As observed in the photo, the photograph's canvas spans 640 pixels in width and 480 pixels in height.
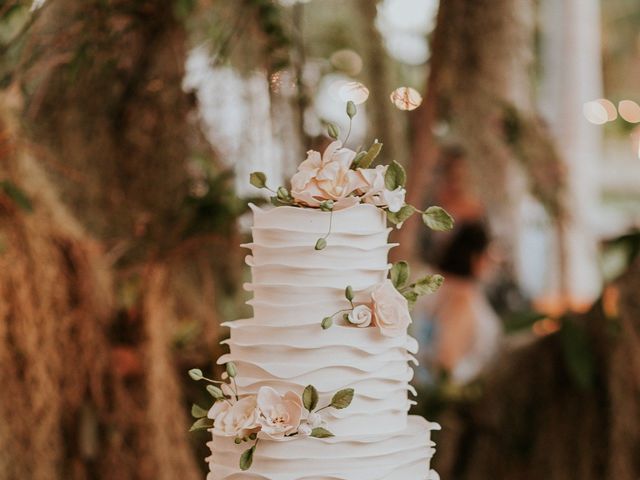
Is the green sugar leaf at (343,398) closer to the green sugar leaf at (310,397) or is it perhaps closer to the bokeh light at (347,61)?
the green sugar leaf at (310,397)

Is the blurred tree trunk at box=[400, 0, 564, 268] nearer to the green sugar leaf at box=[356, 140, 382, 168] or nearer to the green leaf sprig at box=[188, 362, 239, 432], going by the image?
the green sugar leaf at box=[356, 140, 382, 168]

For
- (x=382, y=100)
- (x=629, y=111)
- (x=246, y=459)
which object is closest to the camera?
(x=246, y=459)

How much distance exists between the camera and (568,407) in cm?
285

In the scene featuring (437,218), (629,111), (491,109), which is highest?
(629,111)

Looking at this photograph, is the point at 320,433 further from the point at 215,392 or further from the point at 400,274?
the point at 400,274

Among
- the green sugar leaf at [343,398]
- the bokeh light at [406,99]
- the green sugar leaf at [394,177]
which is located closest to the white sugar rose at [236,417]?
the green sugar leaf at [343,398]

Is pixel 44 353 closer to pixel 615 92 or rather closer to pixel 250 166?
pixel 250 166

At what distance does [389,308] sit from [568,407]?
167cm

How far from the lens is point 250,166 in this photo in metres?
2.71

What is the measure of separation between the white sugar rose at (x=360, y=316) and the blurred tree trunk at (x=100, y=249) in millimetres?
1204

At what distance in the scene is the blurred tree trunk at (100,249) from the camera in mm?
2336

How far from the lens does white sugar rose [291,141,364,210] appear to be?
4.51 feet

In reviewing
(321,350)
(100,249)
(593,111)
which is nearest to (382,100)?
(100,249)

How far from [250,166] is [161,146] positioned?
0.25m
